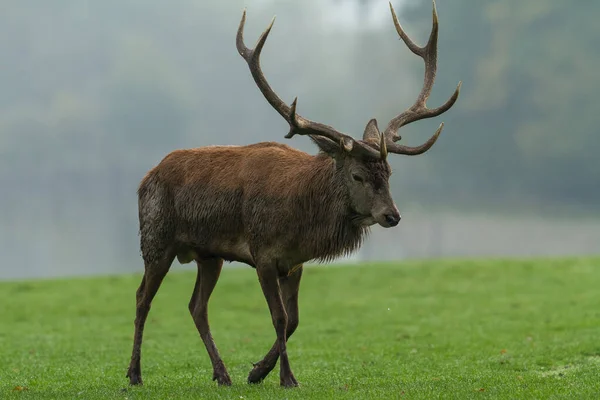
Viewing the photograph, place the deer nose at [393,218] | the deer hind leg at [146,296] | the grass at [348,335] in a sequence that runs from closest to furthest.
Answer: the deer nose at [393,218]
the grass at [348,335]
the deer hind leg at [146,296]

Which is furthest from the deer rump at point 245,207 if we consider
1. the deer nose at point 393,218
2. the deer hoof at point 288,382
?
the deer hoof at point 288,382

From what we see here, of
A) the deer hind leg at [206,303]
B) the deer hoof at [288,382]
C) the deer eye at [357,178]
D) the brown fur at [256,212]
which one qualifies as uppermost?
the deer eye at [357,178]

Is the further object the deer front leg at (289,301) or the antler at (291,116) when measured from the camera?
the deer front leg at (289,301)

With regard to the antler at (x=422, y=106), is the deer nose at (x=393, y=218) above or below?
below

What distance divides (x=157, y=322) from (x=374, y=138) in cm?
1978

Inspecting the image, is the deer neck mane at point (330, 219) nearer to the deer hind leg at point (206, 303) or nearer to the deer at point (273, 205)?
the deer at point (273, 205)

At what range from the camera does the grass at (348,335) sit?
1355 centimetres

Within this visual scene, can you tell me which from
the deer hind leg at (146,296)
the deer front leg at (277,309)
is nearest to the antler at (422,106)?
the deer front leg at (277,309)

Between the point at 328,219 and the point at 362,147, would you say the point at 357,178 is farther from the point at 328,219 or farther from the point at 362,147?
the point at 328,219

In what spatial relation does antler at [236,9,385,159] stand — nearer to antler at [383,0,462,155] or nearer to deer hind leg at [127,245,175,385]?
antler at [383,0,462,155]

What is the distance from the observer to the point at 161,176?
14.4 meters

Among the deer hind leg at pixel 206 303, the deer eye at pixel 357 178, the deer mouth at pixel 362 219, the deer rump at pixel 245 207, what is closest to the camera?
the deer eye at pixel 357 178

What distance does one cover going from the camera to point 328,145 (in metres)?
12.7

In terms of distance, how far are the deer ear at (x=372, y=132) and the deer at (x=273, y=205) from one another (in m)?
0.02
